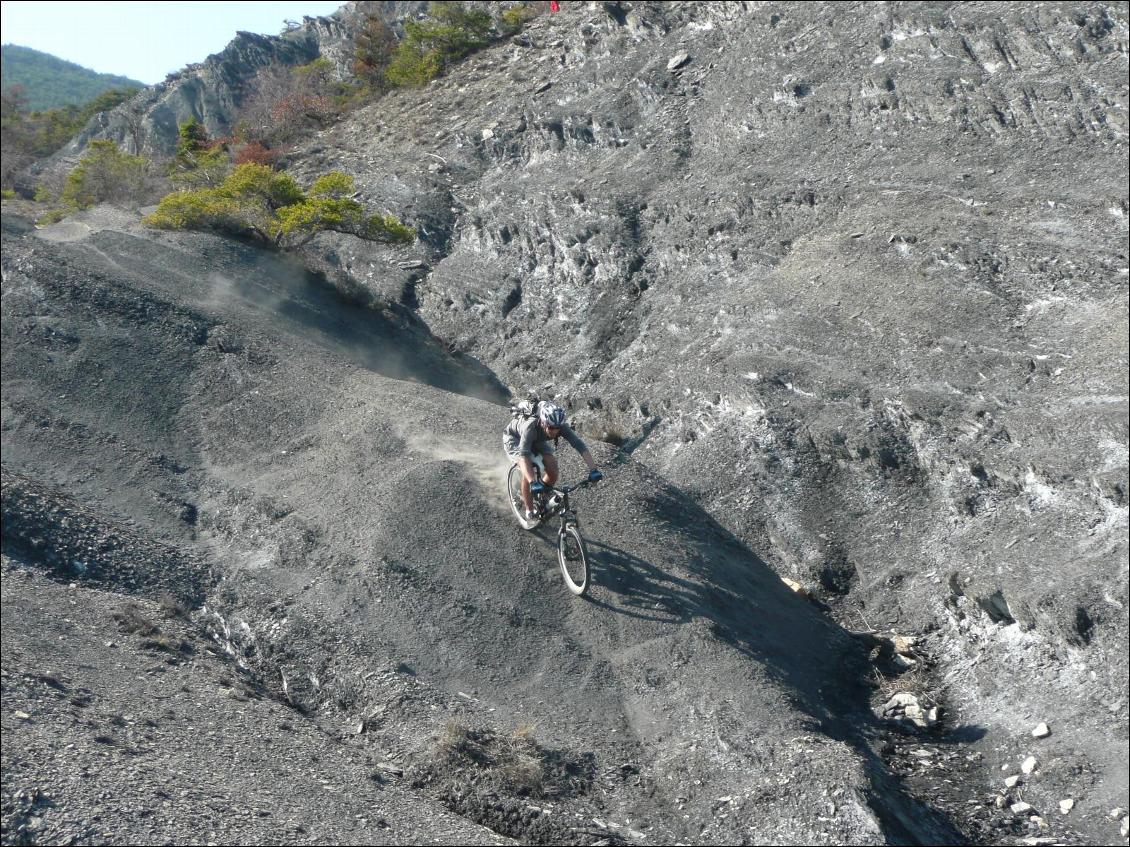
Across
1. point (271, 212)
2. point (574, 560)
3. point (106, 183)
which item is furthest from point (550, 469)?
point (106, 183)

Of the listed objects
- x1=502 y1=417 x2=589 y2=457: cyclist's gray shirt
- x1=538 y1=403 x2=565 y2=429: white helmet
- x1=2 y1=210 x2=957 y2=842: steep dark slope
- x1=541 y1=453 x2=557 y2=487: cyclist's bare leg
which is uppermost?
x1=538 y1=403 x2=565 y2=429: white helmet

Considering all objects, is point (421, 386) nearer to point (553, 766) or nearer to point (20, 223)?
point (553, 766)

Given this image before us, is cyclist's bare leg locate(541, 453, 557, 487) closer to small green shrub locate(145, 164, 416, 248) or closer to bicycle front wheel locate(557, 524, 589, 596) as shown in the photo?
bicycle front wheel locate(557, 524, 589, 596)

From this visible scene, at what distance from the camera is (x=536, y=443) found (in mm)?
10961

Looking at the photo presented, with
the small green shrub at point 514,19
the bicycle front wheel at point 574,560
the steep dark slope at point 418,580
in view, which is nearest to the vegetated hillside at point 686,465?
the steep dark slope at point 418,580

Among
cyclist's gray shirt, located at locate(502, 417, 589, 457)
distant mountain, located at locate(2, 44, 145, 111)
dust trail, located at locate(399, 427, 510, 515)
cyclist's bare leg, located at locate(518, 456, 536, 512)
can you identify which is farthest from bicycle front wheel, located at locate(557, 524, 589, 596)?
distant mountain, located at locate(2, 44, 145, 111)

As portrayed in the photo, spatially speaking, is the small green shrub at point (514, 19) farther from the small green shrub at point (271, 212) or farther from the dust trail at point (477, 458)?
the dust trail at point (477, 458)

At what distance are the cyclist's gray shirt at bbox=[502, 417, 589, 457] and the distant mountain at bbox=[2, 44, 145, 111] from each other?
104856 mm

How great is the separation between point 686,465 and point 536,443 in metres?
4.78

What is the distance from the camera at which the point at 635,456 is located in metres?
16.2

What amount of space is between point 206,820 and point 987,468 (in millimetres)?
9883

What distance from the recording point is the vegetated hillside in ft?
28.7

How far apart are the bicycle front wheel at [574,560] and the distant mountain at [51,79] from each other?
106m

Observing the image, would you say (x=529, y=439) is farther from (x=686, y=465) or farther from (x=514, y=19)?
(x=514, y=19)
